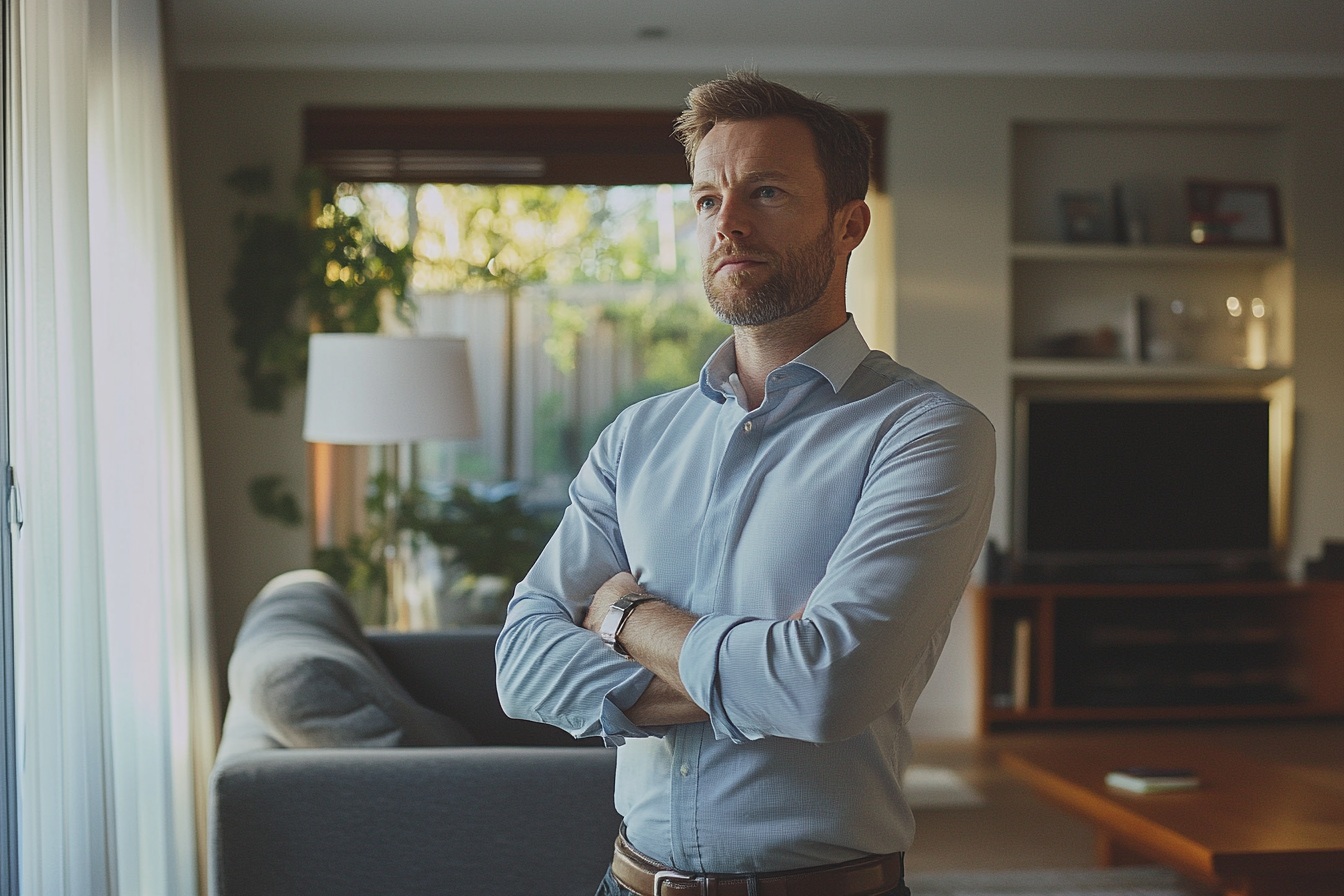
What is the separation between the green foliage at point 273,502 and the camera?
459 centimetres

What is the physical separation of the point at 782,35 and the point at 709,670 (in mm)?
3827

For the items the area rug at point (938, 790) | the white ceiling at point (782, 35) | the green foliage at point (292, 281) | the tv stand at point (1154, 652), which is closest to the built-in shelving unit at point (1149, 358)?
the tv stand at point (1154, 652)

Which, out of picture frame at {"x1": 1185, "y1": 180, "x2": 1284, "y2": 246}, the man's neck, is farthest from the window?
the man's neck

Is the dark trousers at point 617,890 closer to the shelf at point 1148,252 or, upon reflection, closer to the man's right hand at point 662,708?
the man's right hand at point 662,708

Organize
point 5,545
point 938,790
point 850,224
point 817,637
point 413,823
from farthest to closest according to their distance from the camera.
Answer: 1. point 938,790
2. point 413,823
3. point 5,545
4. point 850,224
5. point 817,637

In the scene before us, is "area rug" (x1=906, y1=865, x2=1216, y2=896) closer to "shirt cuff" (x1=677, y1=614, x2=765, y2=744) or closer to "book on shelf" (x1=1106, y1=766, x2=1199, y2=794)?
"book on shelf" (x1=1106, y1=766, x2=1199, y2=794)

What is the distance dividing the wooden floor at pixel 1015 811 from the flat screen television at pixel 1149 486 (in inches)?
A: 25.1

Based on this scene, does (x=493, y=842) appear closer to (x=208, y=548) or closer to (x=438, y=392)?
(x=438, y=392)

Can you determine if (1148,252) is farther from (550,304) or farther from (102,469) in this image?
(102,469)

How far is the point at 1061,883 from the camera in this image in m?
3.09

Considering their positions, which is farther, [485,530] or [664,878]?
[485,530]

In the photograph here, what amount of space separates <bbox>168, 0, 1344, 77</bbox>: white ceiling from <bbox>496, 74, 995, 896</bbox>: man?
307cm

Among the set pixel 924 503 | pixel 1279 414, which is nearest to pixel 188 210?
pixel 924 503

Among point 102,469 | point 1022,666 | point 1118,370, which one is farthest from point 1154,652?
point 102,469
